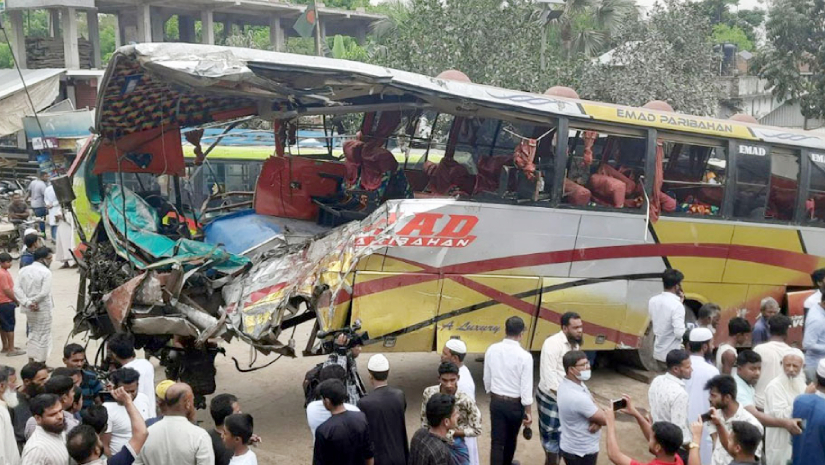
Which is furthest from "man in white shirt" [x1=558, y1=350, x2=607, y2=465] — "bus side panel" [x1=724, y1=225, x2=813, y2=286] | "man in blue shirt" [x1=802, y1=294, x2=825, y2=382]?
"bus side panel" [x1=724, y1=225, x2=813, y2=286]

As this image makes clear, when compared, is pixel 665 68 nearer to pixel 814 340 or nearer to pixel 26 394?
pixel 814 340

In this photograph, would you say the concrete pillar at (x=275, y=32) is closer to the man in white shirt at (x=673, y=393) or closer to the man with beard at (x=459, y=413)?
the man with beard at (x=459, y=413)

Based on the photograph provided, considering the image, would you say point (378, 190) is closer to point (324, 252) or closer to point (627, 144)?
point (324, 252)

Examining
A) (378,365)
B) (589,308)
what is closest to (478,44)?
(589,308)

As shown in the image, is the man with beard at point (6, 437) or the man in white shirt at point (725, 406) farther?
the man in white shirt at point (725, 406)

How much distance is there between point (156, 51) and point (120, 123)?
208 centimetres

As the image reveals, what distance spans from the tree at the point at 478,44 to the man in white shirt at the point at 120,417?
1536 centimetres

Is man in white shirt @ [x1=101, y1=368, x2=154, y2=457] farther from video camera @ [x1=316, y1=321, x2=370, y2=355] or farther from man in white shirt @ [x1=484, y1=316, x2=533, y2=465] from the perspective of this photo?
man in white shirt @ [x1=484, y1=316, x2=533, y2=465]

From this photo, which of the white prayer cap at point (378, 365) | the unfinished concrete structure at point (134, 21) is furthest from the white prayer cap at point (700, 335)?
the unfinished concrete structure at point (134, 21)

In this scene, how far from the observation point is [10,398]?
5816mm

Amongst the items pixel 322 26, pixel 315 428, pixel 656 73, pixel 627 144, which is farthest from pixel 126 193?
pixel 322 26

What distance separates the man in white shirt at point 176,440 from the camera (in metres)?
4.99

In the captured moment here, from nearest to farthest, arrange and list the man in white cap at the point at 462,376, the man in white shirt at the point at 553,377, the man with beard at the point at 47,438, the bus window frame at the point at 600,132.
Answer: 1. the man with beard at the point at 47,438
2. the man in white cap at the point at 462,376
3. the man in white shirt at the point at 553,377
4. the bus window frame at the point at 600,132

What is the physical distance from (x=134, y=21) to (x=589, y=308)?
3266 cm
